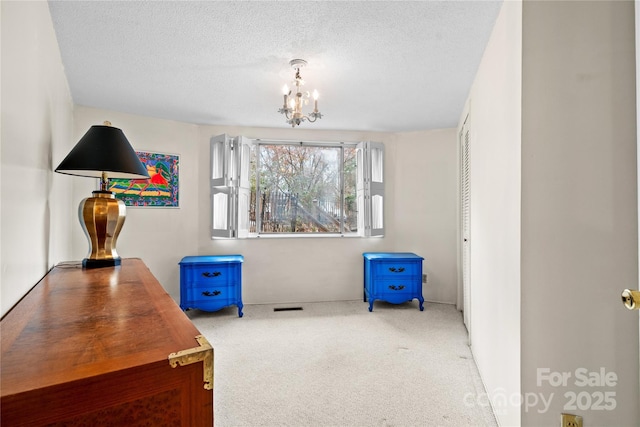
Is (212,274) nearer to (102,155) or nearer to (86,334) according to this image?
(102,155)

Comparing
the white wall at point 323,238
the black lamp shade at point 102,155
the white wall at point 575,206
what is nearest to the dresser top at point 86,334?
the black lamp shade at point 102,155

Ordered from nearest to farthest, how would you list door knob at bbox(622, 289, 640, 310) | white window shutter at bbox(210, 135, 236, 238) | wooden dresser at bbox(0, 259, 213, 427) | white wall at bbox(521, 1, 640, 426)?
wooden dresser at bbox(0, 259, 213, 427), door knob at bbox(622, 289, 640, 310), white wall at bbox(521, 1, 640, 426), white window shutter at bbox(210, 135, 236, 238)

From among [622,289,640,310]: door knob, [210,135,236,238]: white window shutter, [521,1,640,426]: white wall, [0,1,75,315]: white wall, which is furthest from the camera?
[210,135,236,238]: white window shutter

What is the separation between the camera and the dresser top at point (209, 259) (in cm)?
338

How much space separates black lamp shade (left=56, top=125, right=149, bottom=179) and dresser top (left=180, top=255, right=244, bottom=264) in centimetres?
185

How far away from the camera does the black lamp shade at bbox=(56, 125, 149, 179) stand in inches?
59.5

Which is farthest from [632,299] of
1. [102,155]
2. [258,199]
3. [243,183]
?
[258,199]

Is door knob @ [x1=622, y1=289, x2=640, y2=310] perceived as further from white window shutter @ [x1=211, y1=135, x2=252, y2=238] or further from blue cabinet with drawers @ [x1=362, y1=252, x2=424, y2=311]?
white window shutter @ [x1=211, y1=135, x2=252, y2=238]

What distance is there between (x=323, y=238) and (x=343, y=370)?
77.7 inches

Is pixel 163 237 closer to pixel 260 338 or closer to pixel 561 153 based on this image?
pixel 260 338

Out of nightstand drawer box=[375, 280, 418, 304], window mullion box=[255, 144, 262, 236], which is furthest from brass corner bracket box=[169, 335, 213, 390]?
window mullion box=[255, 144, 262, 236]

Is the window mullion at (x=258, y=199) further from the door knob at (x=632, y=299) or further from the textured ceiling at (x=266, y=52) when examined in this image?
the door knob at (x=632, y=299)

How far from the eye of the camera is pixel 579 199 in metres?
1.31

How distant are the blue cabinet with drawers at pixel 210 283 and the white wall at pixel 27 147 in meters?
1.53
